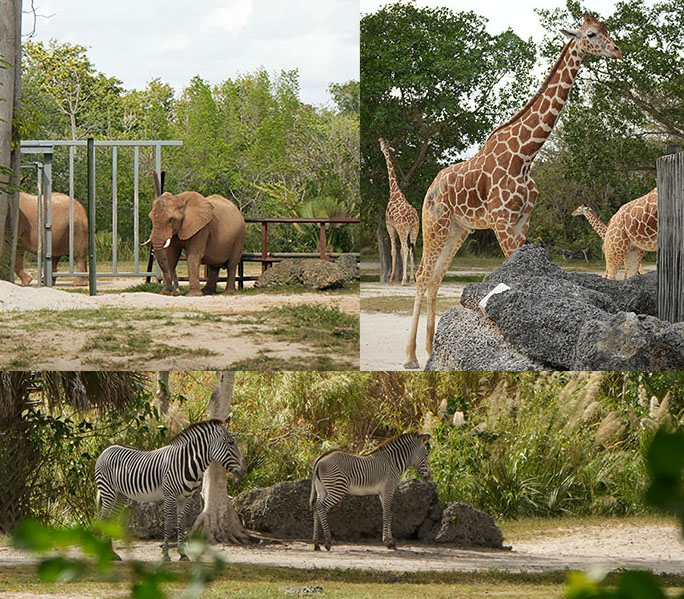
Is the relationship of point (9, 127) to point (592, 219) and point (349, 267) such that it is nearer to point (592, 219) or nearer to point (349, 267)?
point (349, 267)

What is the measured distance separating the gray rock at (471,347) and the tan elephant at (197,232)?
2213 millimetres

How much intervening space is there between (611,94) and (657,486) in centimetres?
888

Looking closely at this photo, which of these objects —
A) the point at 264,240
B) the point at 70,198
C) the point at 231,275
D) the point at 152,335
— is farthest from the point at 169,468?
the point at 70,198

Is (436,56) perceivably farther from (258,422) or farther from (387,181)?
(258,422)

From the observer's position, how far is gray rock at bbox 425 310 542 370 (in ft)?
27.7

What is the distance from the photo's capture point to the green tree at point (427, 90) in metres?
8.69

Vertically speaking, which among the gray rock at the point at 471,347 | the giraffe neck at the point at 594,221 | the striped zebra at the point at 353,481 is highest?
the giraffe neck at the point at 594,221

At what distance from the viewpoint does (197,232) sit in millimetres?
9641

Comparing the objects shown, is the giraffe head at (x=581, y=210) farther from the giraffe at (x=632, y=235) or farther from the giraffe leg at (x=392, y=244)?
the giraffe leg at (x=392, y=244)

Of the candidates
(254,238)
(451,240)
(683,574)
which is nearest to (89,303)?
(254,238)

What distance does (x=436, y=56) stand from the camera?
886cm

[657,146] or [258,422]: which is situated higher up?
[657,146]

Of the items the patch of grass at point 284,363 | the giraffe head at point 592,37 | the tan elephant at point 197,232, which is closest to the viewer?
the giraffe head at point 592,37

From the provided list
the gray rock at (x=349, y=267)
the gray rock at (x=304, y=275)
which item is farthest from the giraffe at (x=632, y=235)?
the gray rock at (x=304, y=275)
